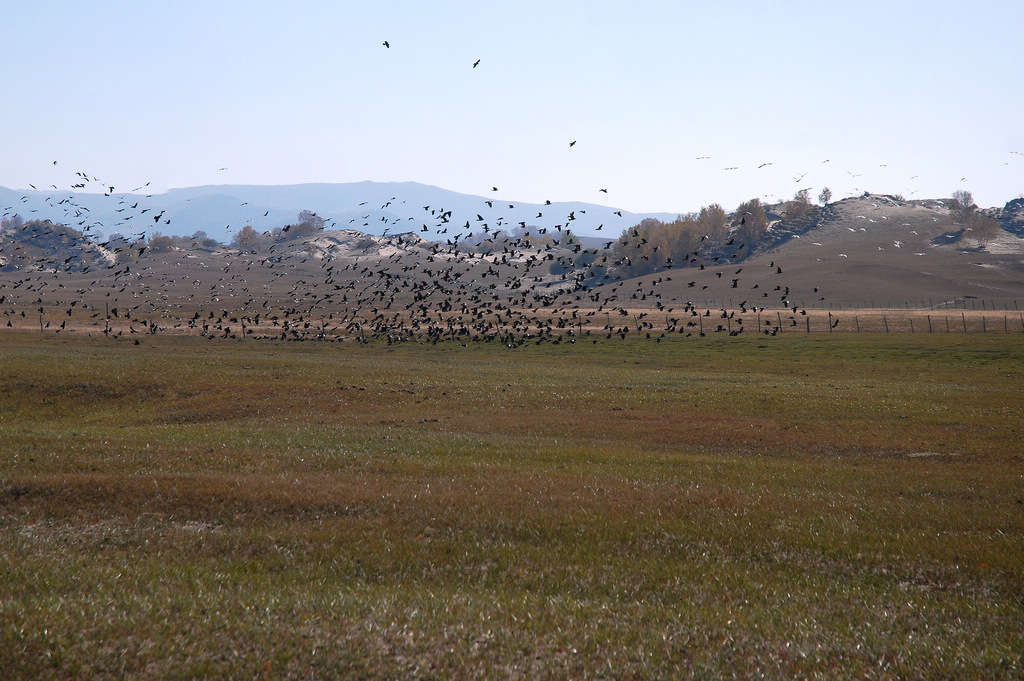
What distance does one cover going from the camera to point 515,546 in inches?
605

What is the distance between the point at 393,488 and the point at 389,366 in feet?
120

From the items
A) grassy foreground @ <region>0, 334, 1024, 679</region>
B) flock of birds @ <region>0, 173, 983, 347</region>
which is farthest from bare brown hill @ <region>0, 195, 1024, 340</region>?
grassy foreground @ <region>0, 334, 1024, 679</region>

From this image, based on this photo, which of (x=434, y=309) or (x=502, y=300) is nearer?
(x=434, y=309)

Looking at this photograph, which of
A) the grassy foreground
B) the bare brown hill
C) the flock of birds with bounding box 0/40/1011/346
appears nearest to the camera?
the grassy foreground

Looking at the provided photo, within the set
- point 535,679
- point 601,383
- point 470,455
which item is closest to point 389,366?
point 601,383

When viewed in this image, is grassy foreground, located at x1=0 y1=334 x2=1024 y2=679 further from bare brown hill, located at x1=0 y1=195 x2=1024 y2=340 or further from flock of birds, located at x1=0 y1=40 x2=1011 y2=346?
bare brown hill, located at x1=0 y1=195 x2=1024 y2=340

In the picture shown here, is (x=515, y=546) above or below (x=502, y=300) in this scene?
below

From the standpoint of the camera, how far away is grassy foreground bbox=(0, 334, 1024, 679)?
10406 mm

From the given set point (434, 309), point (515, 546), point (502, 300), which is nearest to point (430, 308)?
point (502, 300)

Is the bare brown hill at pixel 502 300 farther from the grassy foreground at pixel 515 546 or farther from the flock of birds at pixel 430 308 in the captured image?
the grassy foreground at pixel 515 546

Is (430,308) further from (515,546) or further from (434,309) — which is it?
(515,546)

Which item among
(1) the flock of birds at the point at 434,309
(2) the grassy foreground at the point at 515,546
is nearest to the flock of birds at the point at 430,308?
(1) the flock of birds at the point at 434,309

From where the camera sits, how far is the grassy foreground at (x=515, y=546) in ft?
34.1

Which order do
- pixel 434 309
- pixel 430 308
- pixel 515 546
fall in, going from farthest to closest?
pixel 430 308 → pixel 434 309 → pixel 515 546
